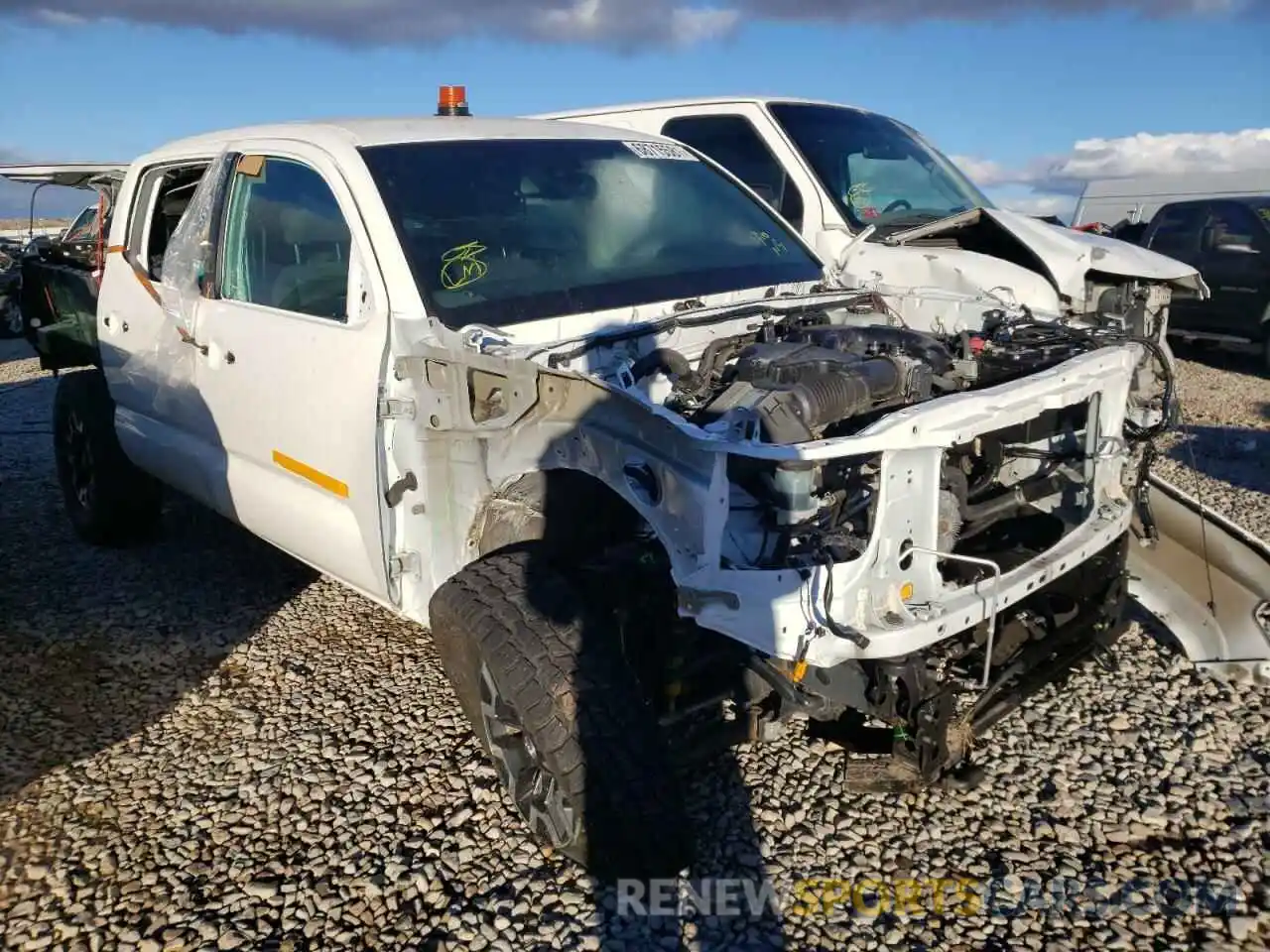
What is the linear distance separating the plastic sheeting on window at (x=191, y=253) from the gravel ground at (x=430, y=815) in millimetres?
1384

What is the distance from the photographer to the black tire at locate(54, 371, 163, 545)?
5.11m

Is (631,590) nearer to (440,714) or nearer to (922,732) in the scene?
(922,732)

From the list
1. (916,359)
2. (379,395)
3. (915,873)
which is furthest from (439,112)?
(915,873)

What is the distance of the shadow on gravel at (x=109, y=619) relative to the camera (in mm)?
3711

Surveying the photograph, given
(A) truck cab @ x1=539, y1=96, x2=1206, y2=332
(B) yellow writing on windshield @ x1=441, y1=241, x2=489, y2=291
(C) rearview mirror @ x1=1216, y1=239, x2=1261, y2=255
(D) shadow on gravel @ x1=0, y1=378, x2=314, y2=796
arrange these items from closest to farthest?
(B) yellow writing on windshield @ x1=441, y1=241, x2=489, y2=291 → (D) shadow on gravel @ x1=0, y1=378, x2=314, y2=796 → (A) truck cab @ x1=539, y1=96, x2=1206, y2=332 → (C) rearview mirror @ x1=1216, y1=239, x2=1261, y2=255

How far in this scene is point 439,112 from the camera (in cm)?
417

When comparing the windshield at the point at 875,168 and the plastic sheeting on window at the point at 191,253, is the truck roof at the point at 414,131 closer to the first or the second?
the plastic sheeting on window at the point at 191,253

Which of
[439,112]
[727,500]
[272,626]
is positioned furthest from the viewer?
[272,626]

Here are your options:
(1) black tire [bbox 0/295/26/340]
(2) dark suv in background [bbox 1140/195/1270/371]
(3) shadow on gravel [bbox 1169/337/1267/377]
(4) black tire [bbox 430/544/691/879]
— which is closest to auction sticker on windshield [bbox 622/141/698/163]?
(4) black tire [bbox 430/544/691/879]

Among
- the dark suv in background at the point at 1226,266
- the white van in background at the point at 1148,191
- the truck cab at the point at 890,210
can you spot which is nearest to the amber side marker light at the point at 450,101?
the truck cab at the point at 890,210

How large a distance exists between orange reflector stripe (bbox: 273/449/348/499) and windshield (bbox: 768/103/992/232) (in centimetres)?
342

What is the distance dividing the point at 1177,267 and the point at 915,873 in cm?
383

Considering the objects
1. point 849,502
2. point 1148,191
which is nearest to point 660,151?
point 849,502

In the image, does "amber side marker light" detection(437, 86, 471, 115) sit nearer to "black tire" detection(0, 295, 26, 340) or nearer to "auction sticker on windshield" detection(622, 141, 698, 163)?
"auction sticker on windshield" detection(622, 141, 698, 163)
